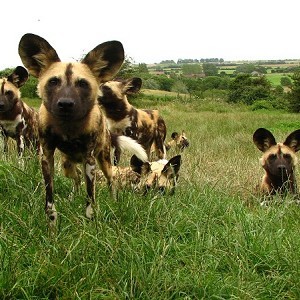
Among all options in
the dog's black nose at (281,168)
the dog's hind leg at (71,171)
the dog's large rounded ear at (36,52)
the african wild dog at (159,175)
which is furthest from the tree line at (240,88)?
the dog's large rounded ear at (36,52)

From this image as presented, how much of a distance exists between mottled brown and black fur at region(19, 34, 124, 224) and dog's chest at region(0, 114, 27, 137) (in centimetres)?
274

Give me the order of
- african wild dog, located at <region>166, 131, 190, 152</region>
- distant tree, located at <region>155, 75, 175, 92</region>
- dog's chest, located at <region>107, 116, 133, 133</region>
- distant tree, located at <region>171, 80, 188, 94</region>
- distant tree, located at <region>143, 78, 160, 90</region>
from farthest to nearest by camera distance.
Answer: distant tree, located at <region>171, 80, 188, 94</region>
distant tree, located at <region>155, 75, 175, 92</region>
distant tree, located at <region>143, 78, 160, 90</region>
african wild dog, located at <region>166, 131, 190, 152</region>
dog's chest, located at <region>107, 116, 133, 133</region>

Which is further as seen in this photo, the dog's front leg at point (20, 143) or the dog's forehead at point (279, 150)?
the dog's front leg at point (20, 143)

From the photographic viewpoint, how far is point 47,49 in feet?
9.29

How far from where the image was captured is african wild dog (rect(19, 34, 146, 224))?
2.66m

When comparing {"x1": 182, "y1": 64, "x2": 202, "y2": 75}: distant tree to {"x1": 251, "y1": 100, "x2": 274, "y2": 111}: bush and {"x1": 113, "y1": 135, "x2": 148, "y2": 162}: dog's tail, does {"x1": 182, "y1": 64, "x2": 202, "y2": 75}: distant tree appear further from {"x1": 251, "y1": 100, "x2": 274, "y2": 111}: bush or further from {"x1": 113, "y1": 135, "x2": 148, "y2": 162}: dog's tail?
{"x1": 113, "y1": 135, "x2": 148, "y2": 162}: dog's tail

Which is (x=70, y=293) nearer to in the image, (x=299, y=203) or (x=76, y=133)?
(x=76, y=133)

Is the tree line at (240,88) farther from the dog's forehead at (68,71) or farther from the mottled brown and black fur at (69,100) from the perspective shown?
the dog's forehead at (68,71)

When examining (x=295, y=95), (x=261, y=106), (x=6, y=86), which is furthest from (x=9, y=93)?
(x=295, y=95)

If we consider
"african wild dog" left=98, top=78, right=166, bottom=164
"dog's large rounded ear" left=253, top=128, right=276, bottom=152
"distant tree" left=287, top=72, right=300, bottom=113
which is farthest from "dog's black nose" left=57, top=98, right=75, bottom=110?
"distant tree" left=287, top=72, right=300, bottom=113

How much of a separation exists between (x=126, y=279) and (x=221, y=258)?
593 mm

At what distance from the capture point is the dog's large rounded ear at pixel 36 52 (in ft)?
9.26

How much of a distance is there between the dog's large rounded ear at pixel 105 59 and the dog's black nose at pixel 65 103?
459 millimetres

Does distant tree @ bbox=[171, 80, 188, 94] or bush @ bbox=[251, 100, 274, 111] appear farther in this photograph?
distant tree @ bbox=[171, 80, 188, 94]
